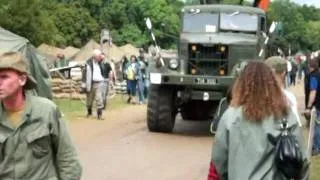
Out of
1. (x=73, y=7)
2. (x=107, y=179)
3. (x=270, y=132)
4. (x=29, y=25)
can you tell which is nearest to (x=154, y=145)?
(x=107, y=179)

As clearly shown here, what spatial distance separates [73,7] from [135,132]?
73051 millimetres

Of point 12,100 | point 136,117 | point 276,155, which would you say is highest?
point 12,100

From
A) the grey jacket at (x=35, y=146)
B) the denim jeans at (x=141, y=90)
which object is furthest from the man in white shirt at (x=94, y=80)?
the grey jacket at (x=35, y=146)

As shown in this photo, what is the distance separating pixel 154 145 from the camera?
14914 mm

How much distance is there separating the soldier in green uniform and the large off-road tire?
1180 cm

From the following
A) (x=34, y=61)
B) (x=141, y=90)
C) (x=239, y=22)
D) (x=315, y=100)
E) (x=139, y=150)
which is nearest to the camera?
(x=34, y=61)

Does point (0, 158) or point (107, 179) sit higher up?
point (0, 158)

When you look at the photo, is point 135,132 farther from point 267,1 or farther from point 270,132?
point 270,132

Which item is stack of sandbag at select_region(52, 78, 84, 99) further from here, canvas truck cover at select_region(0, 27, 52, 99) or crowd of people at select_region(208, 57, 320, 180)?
crowd of people at select_region(208, 57, 320, 180)

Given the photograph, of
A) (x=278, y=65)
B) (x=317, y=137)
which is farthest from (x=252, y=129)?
(x=317, y=137)

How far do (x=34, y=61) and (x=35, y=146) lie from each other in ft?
18.7

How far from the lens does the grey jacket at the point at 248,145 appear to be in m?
4.68

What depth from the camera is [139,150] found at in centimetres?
1416

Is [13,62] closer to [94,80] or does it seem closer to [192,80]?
[192,80]
